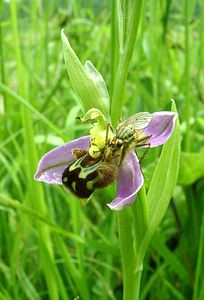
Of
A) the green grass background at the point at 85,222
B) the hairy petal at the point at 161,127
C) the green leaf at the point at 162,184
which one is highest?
the hairy petal at the point at 161,127

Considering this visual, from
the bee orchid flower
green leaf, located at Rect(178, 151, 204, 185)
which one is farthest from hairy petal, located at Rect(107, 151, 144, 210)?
green leaf, located at Rect(178, 151, 204, 185)

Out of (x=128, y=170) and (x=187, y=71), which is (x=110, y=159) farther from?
(x=187, y=71)

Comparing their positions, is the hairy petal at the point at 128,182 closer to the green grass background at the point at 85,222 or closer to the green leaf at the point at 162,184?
the green leaf at the point at 162,184

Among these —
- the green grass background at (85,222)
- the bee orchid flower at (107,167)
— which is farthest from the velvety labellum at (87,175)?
the green grass background at (85,222)

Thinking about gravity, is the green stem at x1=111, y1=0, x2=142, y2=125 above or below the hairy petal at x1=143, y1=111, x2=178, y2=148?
above

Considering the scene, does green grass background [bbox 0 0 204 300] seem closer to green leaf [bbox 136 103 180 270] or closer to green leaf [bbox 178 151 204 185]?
green leaf [bbox 178 151 204 185]

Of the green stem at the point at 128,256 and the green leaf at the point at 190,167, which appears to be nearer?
the green stem at the point at 128,256

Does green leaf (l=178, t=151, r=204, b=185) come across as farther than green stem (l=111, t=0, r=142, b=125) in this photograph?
Yes
